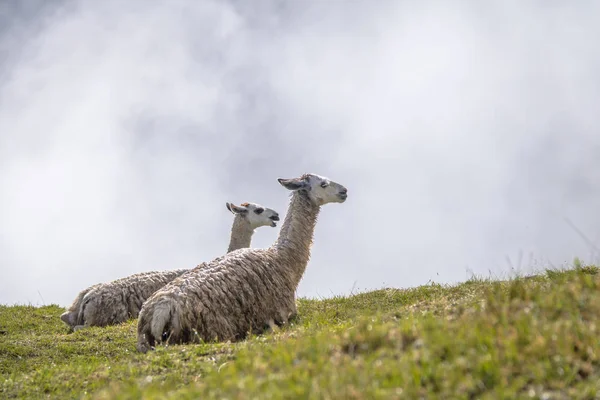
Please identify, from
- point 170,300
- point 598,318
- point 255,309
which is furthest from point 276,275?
point 598,318

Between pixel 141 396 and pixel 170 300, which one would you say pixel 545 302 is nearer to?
pixel 141 396

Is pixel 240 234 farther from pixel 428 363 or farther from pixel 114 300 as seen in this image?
pixel 428 363

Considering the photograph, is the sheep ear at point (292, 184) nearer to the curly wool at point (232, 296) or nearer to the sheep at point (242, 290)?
the sheep at point (242, 290)

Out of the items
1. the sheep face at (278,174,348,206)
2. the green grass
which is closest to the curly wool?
the sheep face at (278,174,348,206)

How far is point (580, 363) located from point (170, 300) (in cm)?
671

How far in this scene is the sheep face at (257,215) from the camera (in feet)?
57.7

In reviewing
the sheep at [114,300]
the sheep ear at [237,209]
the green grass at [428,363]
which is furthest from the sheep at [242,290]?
the sheep ear at [237,209]

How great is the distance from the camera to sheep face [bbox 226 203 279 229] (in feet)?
57.7

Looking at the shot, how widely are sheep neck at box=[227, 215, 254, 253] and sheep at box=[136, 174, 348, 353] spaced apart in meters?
4.20

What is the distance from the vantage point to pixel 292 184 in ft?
44.5

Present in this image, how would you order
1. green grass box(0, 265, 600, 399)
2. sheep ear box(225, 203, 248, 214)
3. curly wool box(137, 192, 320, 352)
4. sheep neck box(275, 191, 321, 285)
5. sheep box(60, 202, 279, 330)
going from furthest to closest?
sheep ear box(225, 203, 248, 214) → sheep box(60, 202, 279, 330) → sheep neck box(275, 191, 321, 285) → curly wool box(137, 192, 320, 352) → green grass box(0, 265, 600, 399)

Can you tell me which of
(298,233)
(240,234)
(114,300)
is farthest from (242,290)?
(240,234)

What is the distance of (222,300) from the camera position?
1056 cm

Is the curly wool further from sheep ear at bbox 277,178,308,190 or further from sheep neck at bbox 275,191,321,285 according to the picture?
sheep ear at bbox 277,178,308,190
